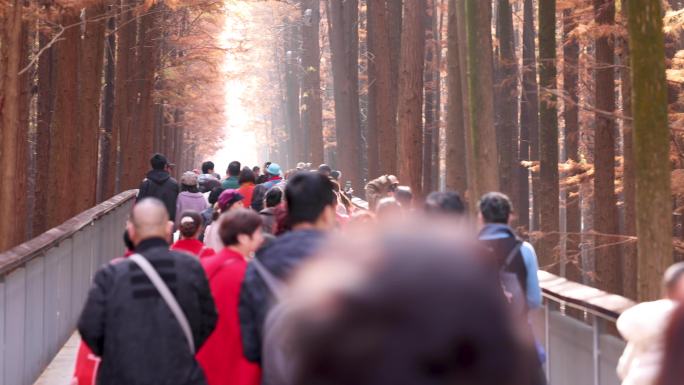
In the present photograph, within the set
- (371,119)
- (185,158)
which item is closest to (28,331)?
(371,119)

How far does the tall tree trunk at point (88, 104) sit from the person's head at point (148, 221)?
16.8 meters

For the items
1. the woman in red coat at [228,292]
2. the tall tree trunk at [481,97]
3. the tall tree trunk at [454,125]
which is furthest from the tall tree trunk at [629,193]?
the woman in red coat at [228,292]

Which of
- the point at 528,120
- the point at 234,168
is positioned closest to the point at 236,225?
the point at 234,168

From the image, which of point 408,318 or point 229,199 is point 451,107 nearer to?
point 229,199

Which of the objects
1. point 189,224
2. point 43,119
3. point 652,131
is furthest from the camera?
point 43,119

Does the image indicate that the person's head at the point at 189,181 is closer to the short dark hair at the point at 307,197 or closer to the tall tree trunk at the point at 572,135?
the short dark hair at the point at 307,197

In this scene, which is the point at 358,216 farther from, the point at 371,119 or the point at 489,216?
the point at 371,119

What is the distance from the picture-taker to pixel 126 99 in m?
32.5

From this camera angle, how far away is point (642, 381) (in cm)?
555

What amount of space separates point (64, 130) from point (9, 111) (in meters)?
7.88

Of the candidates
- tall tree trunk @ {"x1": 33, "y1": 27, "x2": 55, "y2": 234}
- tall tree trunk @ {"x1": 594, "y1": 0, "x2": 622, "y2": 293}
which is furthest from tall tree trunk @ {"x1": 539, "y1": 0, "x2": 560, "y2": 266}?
tall tree trunk @ {"x1": 33, "y1": 27, "x2": 55, "y2": 234}

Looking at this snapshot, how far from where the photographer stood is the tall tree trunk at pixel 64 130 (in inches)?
859

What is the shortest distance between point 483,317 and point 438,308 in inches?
2.8

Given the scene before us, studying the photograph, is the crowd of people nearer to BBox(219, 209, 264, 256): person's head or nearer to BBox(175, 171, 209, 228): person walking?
BBox(219, 209, 264, 256): person's head
